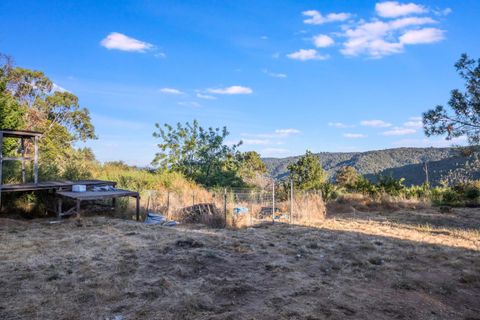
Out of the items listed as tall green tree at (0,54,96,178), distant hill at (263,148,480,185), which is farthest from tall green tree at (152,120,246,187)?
distant hill at (263,148,480,185)

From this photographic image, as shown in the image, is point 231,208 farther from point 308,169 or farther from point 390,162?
point 390,162

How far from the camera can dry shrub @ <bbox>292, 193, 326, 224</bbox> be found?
1016 centimetres

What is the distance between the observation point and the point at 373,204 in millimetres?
13969

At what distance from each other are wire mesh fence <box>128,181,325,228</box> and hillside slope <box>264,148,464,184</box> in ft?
93.2

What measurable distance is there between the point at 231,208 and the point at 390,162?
44.5m

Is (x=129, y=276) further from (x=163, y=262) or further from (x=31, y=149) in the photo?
(x=31, y=149)

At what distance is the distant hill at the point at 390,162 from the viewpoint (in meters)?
36.2

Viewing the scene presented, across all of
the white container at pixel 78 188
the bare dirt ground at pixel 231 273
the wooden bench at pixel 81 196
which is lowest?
the bare dirt ground at pixel 231 273

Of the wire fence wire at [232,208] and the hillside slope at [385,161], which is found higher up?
the hillside slope at [385,161]

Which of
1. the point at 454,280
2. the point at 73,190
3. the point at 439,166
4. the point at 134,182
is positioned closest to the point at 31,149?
Answer: the point at 134,182

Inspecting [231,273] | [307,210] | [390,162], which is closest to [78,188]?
[231,273]

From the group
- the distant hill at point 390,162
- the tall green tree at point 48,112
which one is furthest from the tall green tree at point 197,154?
the distant hill at point 390,162

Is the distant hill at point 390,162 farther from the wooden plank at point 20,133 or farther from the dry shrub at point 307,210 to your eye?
the wooden plank at point 20,133

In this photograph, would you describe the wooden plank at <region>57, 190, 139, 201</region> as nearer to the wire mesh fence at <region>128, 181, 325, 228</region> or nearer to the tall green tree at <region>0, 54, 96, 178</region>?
the wire mesh fence at <region>128, 181, 325, 228</region>
